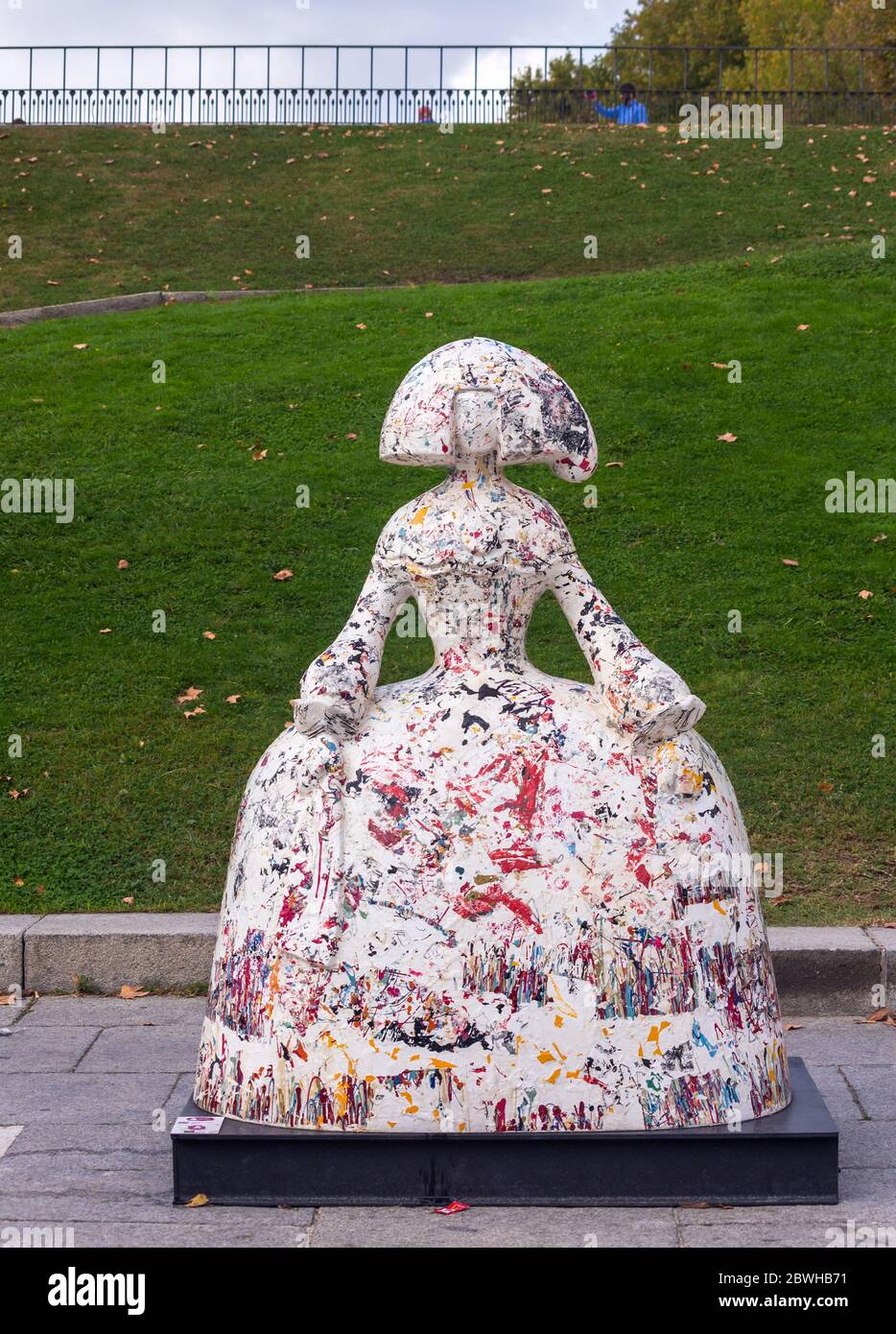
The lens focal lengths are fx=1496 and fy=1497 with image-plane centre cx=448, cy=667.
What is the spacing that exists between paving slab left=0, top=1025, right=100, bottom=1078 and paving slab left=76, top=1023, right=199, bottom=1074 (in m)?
0.05

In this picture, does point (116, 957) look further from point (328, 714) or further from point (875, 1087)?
point (875, 1087)

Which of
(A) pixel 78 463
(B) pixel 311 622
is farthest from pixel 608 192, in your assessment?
(B) pixel 311 622

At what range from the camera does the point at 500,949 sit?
12.5 ft

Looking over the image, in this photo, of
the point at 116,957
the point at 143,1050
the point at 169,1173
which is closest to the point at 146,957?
the point at 116,957

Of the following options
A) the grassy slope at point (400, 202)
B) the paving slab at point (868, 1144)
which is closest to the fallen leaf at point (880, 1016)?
the paving slab at point (868, 1144)

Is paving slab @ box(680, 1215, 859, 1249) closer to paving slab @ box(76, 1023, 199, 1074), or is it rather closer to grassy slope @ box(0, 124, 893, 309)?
paving slab @ box(76, 1023, 199, 1074)

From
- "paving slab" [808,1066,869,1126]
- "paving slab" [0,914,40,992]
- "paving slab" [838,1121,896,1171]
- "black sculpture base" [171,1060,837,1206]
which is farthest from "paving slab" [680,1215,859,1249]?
"paving slab" [0,914,40,992]

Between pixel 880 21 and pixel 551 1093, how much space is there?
30840 millimetres

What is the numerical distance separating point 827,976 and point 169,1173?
2942mm

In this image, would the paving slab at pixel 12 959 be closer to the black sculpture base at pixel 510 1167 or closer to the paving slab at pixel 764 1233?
the black sculpture base at pixel 510 1167

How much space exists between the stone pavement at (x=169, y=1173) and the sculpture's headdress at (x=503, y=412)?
2.01m

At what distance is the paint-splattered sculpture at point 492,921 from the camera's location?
3.78m

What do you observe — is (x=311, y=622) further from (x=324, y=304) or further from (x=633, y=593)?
(x=324, y=304)

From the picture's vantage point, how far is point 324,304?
568 inches
